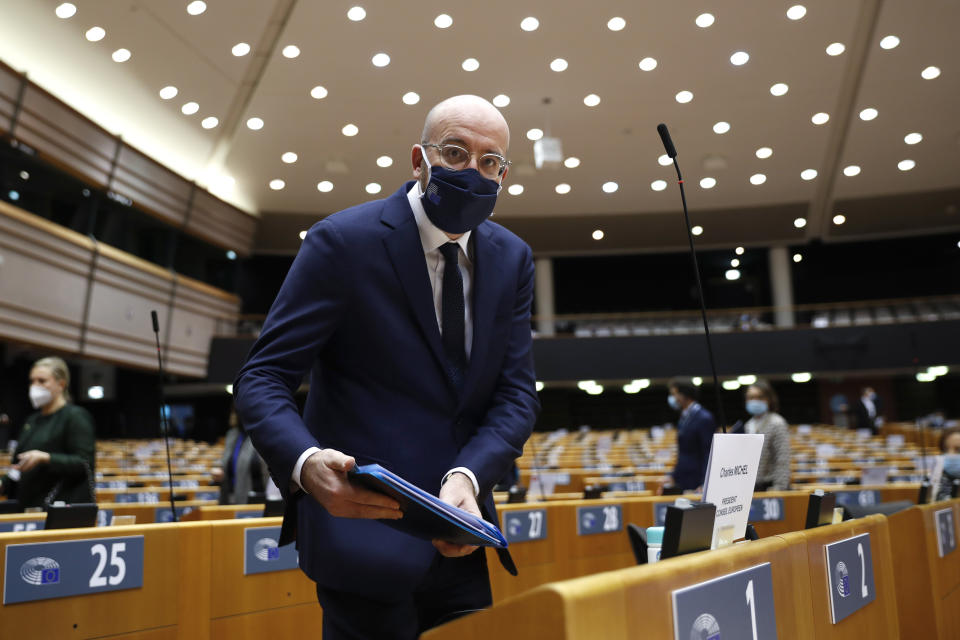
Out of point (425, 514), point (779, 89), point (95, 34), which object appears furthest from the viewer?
point (779, 89)

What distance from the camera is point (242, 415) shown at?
1.25 m

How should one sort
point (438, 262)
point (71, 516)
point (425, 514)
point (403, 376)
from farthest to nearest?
point (71, 516) < point (438, 262) < point (403, 376) < point (425, 514)

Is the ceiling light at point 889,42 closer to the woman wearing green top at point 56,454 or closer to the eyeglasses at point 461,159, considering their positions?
the woman wearing green top at point 56,454

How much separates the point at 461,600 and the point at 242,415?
1.44 ft

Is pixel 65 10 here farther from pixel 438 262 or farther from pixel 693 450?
pixel 438 262

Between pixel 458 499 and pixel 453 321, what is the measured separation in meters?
0.31

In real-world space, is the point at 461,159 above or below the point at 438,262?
above

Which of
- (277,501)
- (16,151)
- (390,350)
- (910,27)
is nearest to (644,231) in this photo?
(910,27)

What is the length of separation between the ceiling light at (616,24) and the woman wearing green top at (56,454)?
31.2ft

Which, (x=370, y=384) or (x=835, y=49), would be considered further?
(x=835, y=49)

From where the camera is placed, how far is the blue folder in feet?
3.28

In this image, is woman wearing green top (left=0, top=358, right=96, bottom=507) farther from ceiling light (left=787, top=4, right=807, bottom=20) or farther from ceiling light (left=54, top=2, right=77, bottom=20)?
ceiling light (left=787, top=4, right=807, bottom=20)

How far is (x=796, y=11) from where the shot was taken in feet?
37.3

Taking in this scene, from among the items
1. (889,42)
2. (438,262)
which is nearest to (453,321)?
(438,262)
